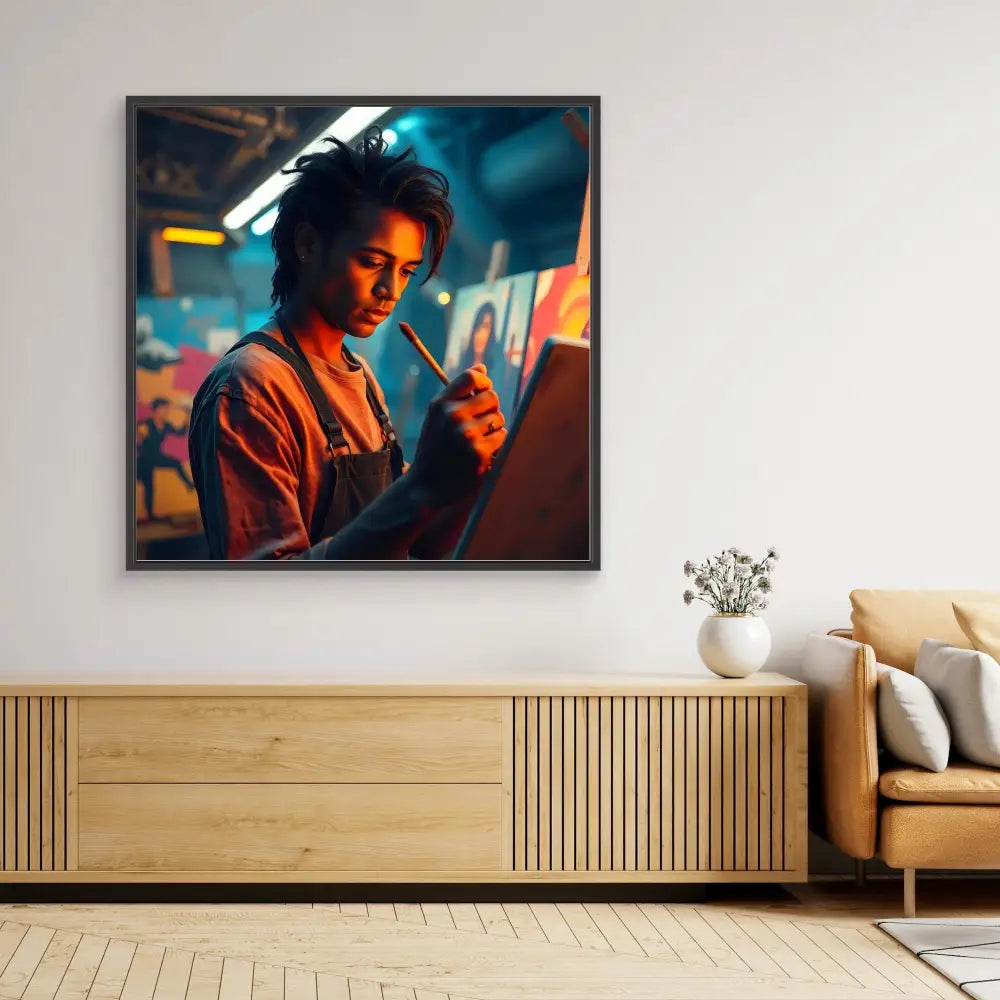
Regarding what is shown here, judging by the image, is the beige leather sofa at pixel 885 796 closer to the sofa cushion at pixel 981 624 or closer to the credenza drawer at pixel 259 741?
the sofa cushion at pixel 981 624

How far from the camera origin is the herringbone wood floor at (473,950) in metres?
2.67

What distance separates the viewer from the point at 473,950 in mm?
2924

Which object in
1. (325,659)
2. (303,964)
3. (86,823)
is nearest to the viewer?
(303,964)

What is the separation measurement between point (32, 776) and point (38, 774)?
0.02m

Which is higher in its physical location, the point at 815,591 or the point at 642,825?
the point at 815,591

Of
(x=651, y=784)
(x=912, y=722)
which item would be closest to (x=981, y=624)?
(x=912, y=722)

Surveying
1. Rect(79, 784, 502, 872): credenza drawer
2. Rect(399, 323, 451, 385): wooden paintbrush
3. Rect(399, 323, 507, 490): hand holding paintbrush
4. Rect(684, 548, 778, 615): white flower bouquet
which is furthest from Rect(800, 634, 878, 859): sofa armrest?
Rect(399, 323, 451, 385): wooden paintbrush

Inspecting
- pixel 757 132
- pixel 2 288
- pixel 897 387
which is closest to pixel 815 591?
pixel 897 387

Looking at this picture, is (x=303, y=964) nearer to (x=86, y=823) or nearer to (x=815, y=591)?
(x=86, y=823)

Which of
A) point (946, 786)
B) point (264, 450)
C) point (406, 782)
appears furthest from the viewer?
point (264, 450)

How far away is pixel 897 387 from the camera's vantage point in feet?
12.4

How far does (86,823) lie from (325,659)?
83cm

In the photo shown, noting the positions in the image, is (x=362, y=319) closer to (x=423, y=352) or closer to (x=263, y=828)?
(x=423, y=352)

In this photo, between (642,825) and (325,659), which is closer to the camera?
(642,825)
